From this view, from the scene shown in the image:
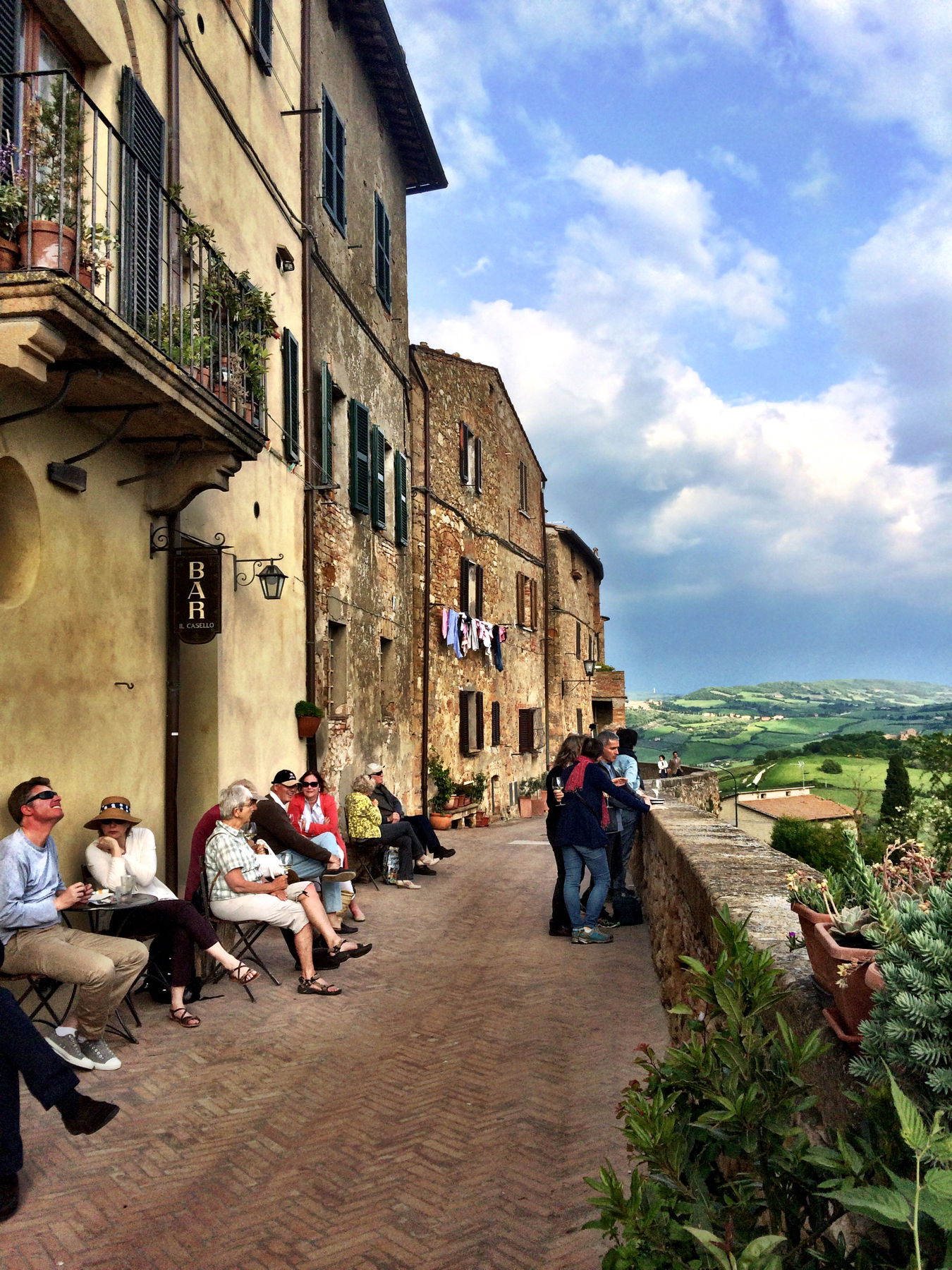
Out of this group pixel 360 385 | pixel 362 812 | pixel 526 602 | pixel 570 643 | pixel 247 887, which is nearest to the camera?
pixel 247 887

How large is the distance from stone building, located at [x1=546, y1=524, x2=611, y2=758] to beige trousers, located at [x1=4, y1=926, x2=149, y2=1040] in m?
24.4

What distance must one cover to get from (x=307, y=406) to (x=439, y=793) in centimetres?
907

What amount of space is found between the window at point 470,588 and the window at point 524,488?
17.9 feet

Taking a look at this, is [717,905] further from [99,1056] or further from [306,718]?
[306,718]

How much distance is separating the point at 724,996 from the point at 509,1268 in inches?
62.9

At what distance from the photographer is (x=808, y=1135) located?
2461 millimetres

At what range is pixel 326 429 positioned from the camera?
1183cm

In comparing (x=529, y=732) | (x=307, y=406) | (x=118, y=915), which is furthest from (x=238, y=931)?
(x=529, y=732)

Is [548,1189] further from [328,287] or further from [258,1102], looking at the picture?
[328,287]

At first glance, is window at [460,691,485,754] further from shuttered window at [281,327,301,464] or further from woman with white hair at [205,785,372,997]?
woman with white hair at [205,785,372,997]

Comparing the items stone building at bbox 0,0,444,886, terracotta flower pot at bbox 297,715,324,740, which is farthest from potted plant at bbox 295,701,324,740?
stone building at bbox 0,0,444,886

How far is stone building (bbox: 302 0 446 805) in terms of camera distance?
11.9 meters

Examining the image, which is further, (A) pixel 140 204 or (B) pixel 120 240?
(A) pixel 140 204

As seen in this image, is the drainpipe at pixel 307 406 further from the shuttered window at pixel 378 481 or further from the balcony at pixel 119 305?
the balcony at pixel 119 305
